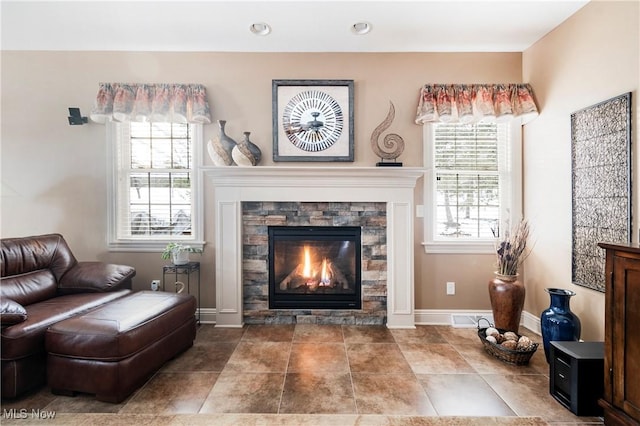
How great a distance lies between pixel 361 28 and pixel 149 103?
223cm

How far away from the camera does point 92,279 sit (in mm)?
2711

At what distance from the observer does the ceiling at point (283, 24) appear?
254cm

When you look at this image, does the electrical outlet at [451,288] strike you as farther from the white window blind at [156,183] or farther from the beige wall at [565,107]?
the white window blind at [156,183]

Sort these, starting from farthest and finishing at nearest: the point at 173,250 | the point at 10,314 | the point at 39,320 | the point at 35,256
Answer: the point at 173,250
the point at 35,256
the point at 39,320
the point at 10,314

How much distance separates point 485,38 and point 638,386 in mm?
2970

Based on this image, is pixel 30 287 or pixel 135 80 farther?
pixel 135 80

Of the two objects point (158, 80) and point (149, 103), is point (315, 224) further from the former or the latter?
point (158, 80)

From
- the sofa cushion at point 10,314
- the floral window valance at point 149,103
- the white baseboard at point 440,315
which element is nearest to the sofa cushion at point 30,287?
the sofa cushion at point 10,314

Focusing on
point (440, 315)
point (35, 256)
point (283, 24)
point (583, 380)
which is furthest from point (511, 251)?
point (35, 256)

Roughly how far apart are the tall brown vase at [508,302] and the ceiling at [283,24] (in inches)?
91.1

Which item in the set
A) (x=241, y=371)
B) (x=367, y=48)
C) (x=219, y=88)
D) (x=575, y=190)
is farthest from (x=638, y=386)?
(x=219, y=88)

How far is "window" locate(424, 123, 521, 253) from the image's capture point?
326 centimetres

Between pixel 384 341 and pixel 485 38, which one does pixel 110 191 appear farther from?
pixel 485 38

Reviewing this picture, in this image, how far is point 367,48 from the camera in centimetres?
316
